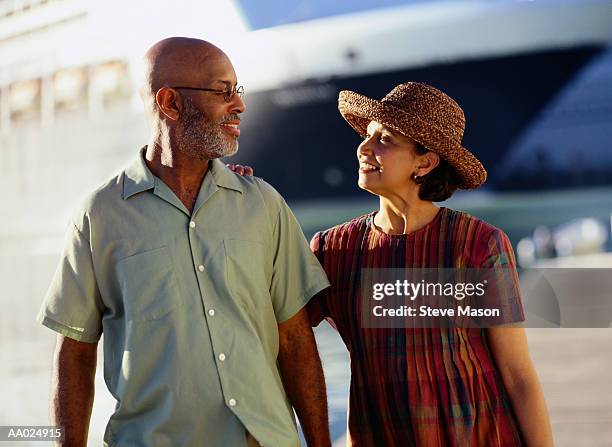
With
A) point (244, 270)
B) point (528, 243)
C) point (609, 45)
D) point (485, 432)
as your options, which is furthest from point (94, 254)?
point (609, 45)

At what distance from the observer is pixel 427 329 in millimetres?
1810

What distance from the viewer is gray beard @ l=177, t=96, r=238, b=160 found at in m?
1.73

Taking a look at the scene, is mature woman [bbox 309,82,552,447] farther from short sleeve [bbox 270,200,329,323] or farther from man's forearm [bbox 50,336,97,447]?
man's forearm [bbox 50,336,97,447]

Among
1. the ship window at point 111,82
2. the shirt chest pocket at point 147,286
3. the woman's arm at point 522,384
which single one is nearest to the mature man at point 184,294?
the shirt chest pocket at point 147,286

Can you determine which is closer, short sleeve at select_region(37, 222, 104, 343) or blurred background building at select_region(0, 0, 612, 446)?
short sleeve at select_region(37, 222, 104, 343)

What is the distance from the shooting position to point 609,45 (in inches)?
108

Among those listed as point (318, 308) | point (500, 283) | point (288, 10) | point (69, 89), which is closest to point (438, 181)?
point (500, 283)

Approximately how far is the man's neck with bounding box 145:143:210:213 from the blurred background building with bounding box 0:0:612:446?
0.99 meters

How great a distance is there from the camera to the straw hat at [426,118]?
6.02 feet

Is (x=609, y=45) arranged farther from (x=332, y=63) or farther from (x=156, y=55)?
(x=156, y=55)

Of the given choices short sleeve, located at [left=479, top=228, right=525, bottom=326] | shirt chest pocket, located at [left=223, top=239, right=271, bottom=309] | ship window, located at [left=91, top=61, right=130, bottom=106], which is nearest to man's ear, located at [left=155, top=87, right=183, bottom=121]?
shirt chest pocket, located at [left=223, top=239, right=271, bottom=309]

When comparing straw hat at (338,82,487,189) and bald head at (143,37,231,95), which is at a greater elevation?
bald head at (143,37,231,95)

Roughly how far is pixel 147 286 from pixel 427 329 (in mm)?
583

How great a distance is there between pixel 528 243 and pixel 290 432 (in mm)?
1414
